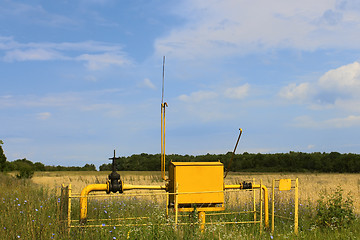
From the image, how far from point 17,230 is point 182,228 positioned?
12.2 feet

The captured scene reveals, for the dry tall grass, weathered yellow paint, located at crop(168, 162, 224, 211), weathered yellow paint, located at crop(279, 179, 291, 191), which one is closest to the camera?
weathered yellow paint, located at crop(168, 162, 224, 211)

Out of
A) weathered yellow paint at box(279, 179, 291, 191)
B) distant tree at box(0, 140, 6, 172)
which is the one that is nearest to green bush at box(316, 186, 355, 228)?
weathered yellow paint at box(279, 179, 291, 191)

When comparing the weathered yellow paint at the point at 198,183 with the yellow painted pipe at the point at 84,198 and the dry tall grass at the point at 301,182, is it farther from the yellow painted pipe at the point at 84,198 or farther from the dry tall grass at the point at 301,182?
the dry tall grass at the point at 301,182

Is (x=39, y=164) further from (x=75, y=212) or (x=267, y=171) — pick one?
(x=75, y=212)

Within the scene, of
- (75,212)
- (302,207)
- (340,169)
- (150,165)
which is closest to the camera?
(75,212)

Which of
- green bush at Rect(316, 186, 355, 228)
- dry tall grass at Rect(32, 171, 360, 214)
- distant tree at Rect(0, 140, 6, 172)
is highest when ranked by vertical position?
distant tree at Rect(0, 140, 6, 172)

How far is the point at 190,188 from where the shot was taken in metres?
10.4

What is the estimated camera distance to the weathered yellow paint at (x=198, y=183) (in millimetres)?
10359

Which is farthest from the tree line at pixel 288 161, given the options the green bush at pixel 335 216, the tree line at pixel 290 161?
the green bush at pixel 335 216

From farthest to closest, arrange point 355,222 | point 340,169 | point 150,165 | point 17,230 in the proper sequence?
point 150,165 → point 340,169 → point 355,222 → point 17,230

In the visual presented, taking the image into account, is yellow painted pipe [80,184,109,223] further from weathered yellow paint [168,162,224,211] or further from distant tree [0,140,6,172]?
distant tree [0,140,6,172]

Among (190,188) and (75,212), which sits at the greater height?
(190,188)

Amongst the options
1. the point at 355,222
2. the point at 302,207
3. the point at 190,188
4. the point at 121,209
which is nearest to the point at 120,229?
the point at 190,188

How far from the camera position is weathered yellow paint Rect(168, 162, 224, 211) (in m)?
10.4
